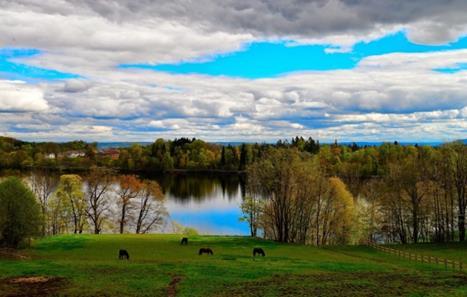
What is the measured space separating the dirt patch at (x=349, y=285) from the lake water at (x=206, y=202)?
5003 cm

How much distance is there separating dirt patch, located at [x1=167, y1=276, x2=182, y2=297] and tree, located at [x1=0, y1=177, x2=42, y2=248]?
24217mm

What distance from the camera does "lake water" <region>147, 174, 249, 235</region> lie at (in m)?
82.9

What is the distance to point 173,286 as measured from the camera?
24.8 m

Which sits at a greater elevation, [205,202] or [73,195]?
[73,195]

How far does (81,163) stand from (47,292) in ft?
588

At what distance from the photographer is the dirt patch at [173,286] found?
22991mm

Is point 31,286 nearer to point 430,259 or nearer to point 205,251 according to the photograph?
point 205,251

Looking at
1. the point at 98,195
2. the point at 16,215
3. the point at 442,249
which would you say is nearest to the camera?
the point at 16,215

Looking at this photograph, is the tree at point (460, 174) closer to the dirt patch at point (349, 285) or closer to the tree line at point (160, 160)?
the dirt patch at point (349, 285)

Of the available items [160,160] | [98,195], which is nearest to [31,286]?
[98,195]

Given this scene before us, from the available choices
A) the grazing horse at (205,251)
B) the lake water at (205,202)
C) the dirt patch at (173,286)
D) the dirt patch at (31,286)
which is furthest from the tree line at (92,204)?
the dirt patch at (173,286)

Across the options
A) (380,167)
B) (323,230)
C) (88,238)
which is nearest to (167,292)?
(88,238)

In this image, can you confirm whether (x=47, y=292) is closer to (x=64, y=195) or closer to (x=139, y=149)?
(x=64, y=195)

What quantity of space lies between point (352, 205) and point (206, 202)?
49.0m
